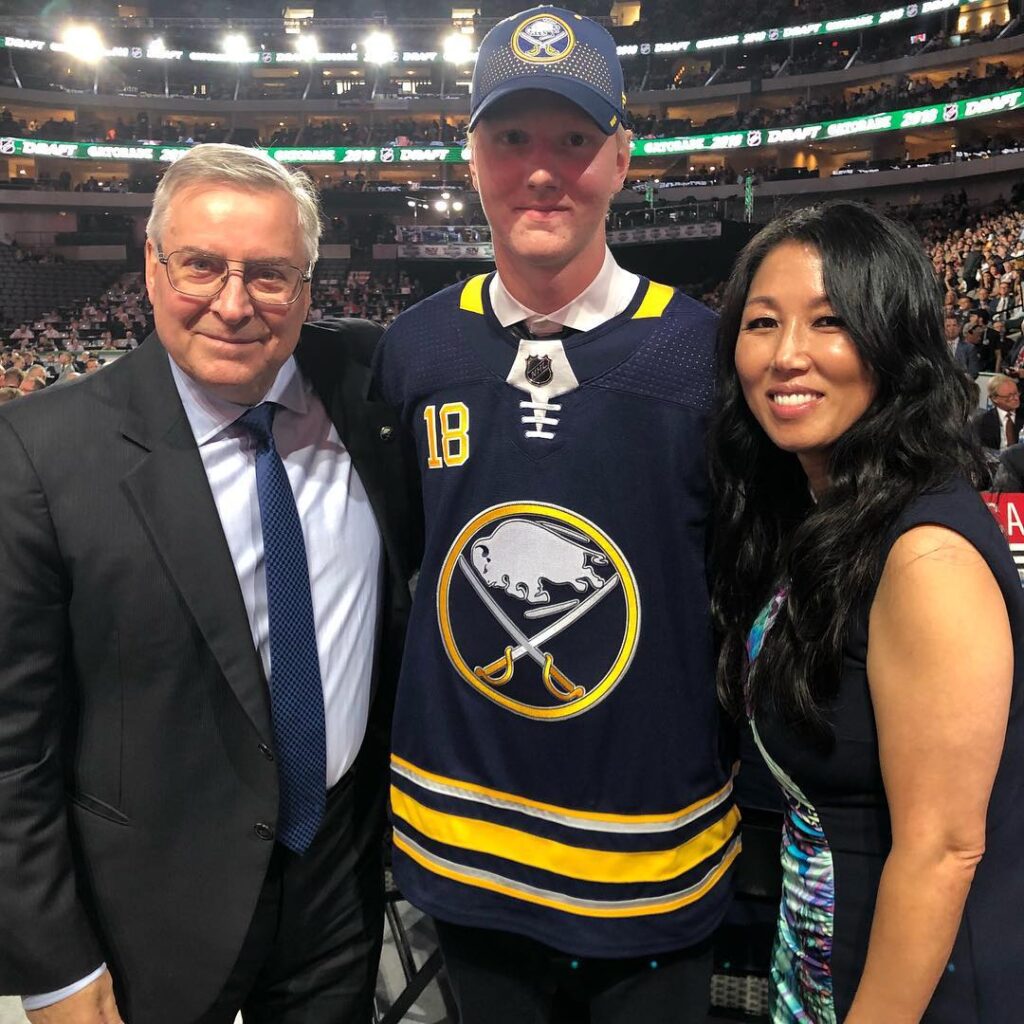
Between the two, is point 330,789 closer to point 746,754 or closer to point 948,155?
point 746,754

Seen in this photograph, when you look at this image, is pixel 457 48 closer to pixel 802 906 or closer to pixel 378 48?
pixel 378 48

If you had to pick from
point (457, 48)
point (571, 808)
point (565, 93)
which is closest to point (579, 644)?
point (571, 808)

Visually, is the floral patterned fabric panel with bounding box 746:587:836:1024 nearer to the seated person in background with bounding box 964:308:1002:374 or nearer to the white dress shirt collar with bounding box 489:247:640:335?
the white dress shirt collar with bounding box 489:247:640:335

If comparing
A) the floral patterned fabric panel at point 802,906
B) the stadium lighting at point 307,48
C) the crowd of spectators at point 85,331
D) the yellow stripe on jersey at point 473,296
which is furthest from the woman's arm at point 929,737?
the stadium lighting at point 307,48

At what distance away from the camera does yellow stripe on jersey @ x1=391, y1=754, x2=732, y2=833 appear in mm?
1393

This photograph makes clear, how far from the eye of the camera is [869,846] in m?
1.21

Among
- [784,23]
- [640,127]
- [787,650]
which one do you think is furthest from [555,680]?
[784,23]

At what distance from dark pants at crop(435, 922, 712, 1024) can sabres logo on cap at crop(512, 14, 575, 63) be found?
1.46 metres

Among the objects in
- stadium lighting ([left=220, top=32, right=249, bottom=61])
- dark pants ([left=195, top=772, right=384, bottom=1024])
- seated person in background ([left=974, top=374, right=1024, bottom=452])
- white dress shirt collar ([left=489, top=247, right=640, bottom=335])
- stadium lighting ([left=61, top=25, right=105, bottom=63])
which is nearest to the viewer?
white dress shirt collar ([left=489, top=247, right=640, bottom=335])

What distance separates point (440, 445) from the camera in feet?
4.86

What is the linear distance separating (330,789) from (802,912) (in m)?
0.83

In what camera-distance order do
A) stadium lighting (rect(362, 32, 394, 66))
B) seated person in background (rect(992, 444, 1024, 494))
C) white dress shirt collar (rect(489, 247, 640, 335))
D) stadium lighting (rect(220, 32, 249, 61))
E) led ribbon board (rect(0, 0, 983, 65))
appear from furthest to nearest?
stadium lighting (rect(220, 32, 249, 61)), stadium lighting (rect(362, 32, 394, 66)), led ribbon board (rect(0, 0, 983, 65)), seated person in background (rect(992, 444, 1024, 494)), white dress shirt collar (rect(489, 247, 640, 335))

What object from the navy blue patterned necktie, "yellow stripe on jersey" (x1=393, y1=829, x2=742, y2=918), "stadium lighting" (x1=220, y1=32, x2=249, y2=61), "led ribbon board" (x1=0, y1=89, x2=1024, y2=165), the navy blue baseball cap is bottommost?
"yellow stripe on jersey" (x1=393, y1=829, x2=742, y2=918)

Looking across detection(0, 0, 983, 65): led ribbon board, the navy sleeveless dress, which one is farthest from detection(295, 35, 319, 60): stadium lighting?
the navy sleeveless dress
